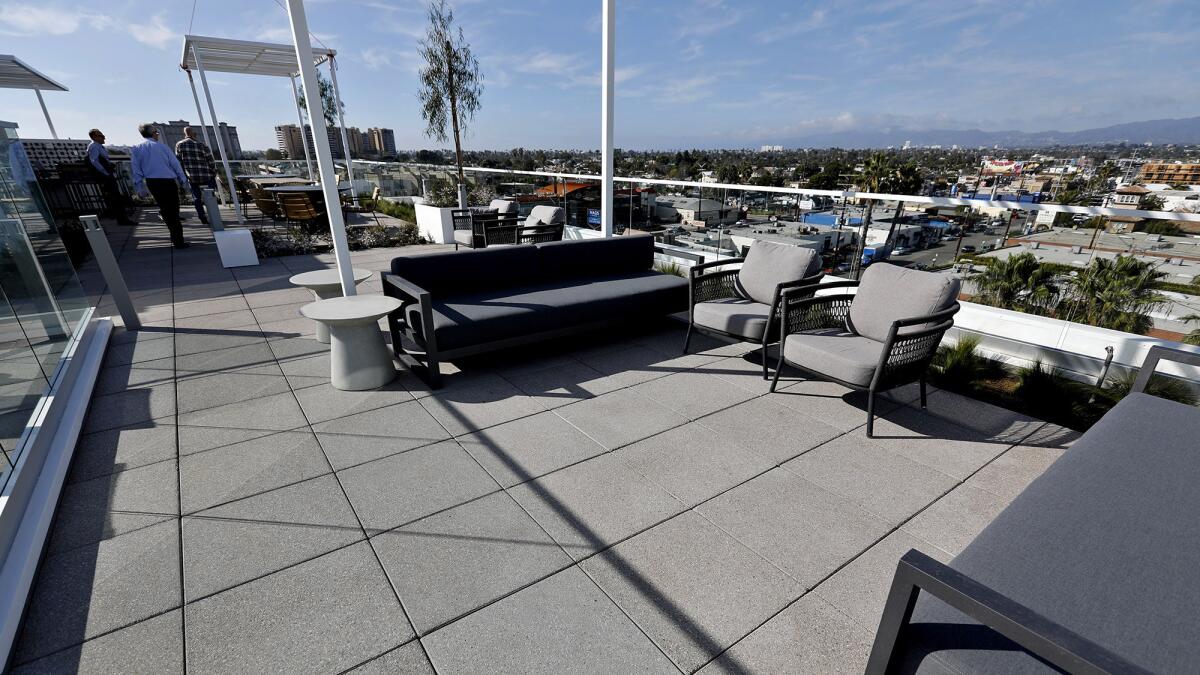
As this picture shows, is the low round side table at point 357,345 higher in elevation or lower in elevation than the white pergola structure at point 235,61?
lower

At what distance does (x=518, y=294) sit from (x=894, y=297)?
8.46ft

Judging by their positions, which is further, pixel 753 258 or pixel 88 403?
pixel 753 258

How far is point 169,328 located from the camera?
174 inches

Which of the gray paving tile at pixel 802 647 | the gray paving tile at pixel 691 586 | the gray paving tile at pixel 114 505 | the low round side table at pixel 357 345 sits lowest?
the gray paving tile at pixel 802 647

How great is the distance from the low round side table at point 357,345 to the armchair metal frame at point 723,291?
2100 millimetres

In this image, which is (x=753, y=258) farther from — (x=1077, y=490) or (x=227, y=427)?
(x=227, y=427)

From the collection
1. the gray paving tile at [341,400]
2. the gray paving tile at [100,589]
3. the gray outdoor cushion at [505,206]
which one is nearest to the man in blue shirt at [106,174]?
the gray outdoor cushion at [505,206]

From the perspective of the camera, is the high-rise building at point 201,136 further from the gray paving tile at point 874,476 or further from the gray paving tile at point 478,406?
the gray paving tile at point 874,476

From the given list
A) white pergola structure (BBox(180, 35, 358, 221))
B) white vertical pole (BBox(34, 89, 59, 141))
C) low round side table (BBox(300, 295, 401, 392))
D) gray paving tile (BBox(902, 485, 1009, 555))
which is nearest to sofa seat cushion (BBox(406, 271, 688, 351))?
low round side table (BBox(300, 295, 401, 392))

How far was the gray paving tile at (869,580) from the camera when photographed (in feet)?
5.50

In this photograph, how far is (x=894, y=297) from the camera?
→ 9.87 feet

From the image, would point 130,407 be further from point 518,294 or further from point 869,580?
point 869,580

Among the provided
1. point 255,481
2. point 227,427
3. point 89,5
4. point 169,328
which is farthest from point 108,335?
point 89,5

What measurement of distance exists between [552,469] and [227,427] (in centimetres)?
189
